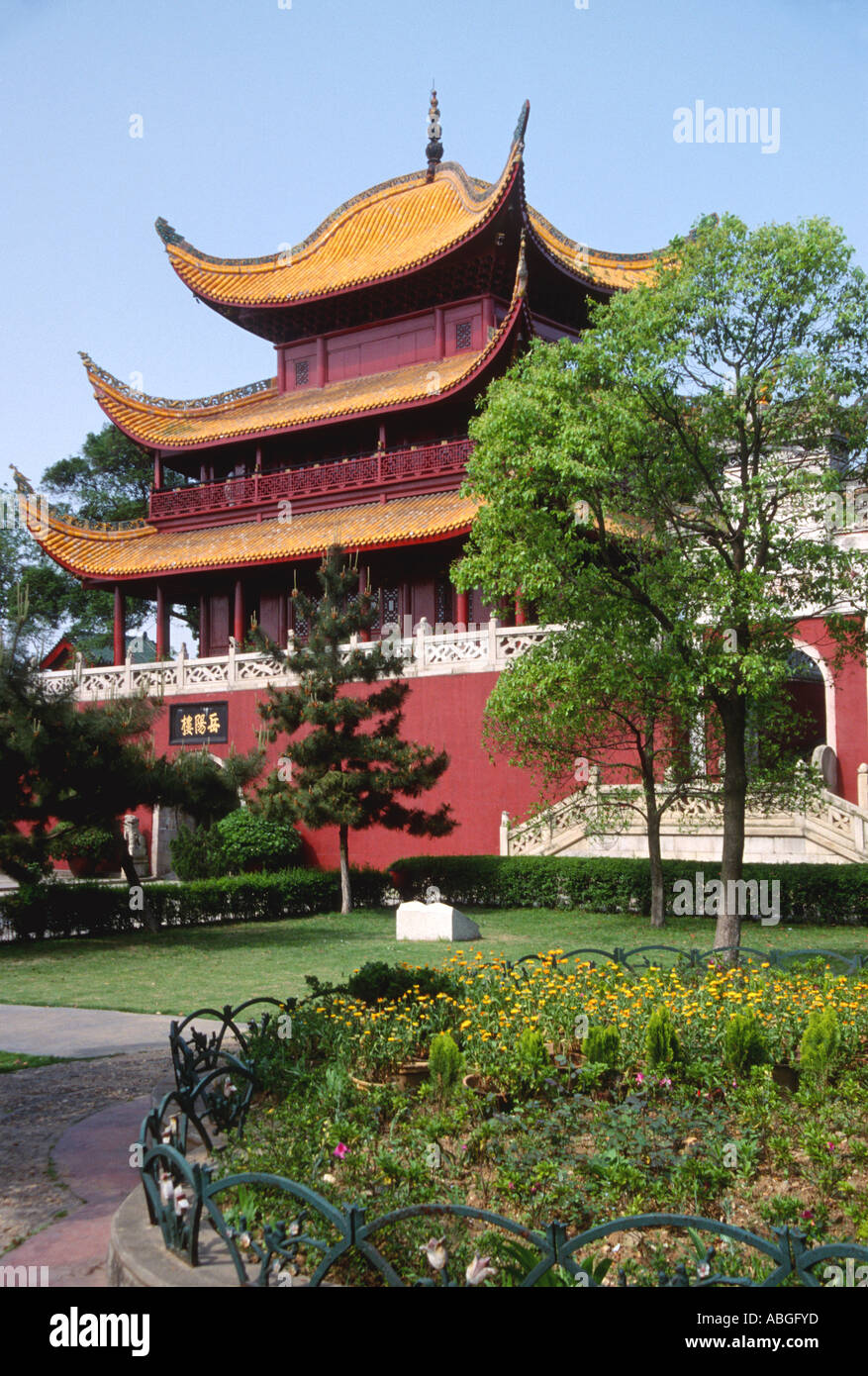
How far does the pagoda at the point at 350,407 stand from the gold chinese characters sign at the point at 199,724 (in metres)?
2.68

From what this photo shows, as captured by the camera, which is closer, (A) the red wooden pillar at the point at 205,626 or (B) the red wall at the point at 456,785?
(B) the red wall at the point at 456,785

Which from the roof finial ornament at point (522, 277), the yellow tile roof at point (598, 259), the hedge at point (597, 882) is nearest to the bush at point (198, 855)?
the hedge at point (597, 882)

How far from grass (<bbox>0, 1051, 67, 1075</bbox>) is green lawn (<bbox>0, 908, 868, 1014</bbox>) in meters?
1.81

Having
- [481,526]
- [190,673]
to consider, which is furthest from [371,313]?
[481,526]

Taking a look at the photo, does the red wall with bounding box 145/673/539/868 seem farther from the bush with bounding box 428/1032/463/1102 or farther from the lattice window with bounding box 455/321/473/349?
the bush with bounding box 428/1032/463/1102

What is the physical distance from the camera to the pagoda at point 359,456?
2084 cm

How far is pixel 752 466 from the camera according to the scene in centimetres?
1136

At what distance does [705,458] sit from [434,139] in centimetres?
2087

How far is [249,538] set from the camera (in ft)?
83.8

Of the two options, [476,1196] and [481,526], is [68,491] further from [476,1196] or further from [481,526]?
[476,1196]

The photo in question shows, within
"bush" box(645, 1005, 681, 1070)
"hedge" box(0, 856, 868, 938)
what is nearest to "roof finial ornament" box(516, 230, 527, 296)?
"hedge" box(0, 856, 868, 938)

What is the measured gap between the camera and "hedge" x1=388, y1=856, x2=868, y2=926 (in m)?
14.8

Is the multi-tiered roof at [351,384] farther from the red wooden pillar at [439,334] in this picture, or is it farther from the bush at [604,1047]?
the bush at [604,1047]
